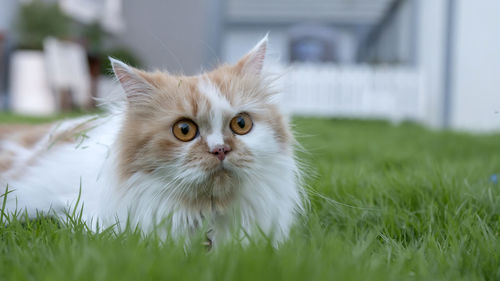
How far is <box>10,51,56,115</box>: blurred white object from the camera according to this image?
835 centimetres

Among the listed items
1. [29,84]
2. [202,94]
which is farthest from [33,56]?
[202,94]

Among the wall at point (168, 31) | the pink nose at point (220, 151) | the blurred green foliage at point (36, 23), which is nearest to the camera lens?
the pink nose at point (220, 151)

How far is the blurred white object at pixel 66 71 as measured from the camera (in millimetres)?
8312

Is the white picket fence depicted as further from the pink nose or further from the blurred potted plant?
the pink nose

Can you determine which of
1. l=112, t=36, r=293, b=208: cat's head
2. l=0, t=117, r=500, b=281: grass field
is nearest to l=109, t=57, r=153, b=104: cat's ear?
l=112, t=36, r=293, b=208: cat's head

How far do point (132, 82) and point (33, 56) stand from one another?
25.9 feet

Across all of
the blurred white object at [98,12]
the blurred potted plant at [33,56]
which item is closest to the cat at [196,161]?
the blurred potted plant at [33,56]

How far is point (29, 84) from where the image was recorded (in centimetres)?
852

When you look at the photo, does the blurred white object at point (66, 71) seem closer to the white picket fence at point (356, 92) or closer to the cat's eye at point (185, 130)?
the white picket fence at point (356, 92)

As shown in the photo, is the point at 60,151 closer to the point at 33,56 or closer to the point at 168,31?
the point at 33,56

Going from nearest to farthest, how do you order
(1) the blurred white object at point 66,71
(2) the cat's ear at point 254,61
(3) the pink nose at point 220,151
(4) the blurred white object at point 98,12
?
(3) the pink nose at point 220,151 → (2) the cat's ear at point 254,61 → (1) the blurred white object at point 66,71 → (4) the blurred white object at point 98,12

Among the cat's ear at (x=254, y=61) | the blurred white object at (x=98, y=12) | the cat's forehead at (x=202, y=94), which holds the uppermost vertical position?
the blurred white object at (x=98, y=12)

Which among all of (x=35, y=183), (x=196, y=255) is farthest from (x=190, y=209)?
(x=35, y=183)

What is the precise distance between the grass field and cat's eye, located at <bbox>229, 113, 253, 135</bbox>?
0.35 metres
